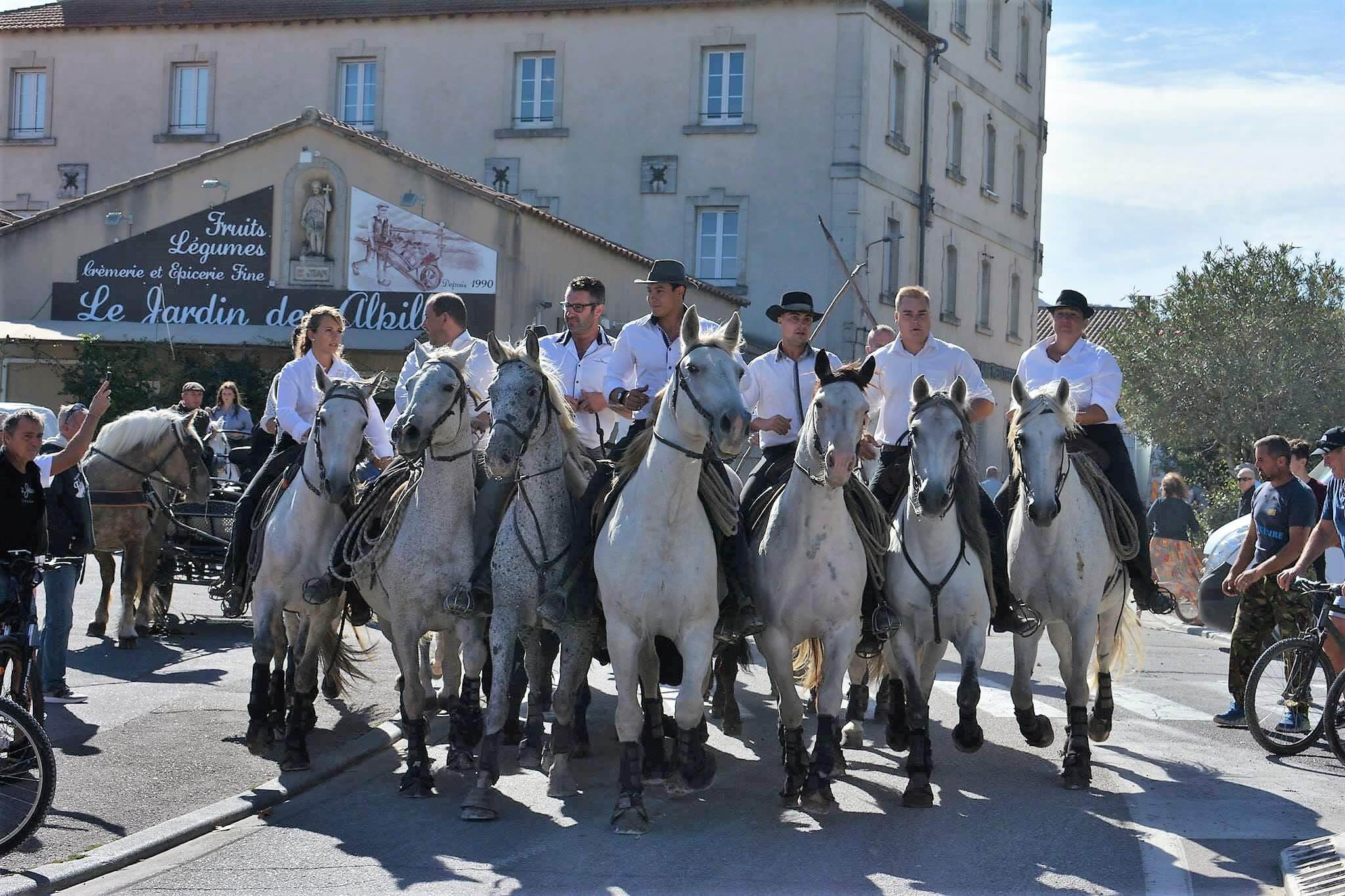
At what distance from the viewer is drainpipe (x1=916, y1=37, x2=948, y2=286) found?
38.8m

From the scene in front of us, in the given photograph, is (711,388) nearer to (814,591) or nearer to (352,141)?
(814,591)

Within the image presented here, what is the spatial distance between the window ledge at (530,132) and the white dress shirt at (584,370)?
27.7m

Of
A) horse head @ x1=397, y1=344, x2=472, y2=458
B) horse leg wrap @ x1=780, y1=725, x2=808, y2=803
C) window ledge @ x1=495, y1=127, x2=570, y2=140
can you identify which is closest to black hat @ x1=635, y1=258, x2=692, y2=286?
horse head @ x1=397, y1=344, x2=472, y2=458

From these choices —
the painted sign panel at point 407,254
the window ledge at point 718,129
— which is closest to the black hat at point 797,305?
the painted sign panel at point 407,254

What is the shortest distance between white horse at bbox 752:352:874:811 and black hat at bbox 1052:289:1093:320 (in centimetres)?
264

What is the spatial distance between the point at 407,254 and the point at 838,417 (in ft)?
69.3

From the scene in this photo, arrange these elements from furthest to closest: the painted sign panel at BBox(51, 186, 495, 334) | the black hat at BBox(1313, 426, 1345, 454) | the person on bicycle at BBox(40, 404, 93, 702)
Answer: the painted sign panel at BBox(51, 186, 495, 334)
the black hat at BBox(1313, 426, 1345, 454)
the person on bicycle at BBox(40, 404, 93, 702)

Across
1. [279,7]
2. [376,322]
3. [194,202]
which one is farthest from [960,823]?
[279,7]

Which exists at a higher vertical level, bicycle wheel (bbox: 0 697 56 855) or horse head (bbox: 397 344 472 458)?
horse head (bbox: 397 344 472 458)

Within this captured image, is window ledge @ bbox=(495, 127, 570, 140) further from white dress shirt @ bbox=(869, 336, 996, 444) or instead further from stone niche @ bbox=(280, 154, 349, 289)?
white dress shirt @ bbox=(869, 336, 996, 444)

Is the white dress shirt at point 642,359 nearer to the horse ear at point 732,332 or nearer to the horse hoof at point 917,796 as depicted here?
the horse ear at point 732,332

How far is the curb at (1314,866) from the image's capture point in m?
6.43

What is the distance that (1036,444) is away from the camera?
8.72 metres

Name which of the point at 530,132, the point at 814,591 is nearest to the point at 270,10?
the point at 530,132
